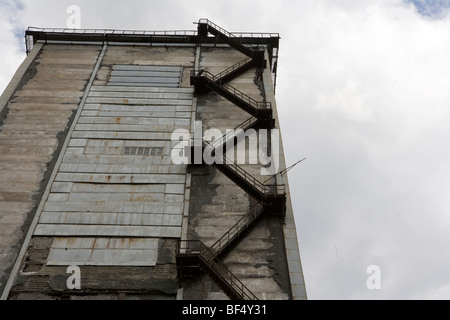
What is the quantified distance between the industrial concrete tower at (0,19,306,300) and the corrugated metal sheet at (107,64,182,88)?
11 cm

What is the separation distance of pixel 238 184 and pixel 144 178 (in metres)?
4.34

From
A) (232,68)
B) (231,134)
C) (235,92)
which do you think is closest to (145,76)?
(232,68)

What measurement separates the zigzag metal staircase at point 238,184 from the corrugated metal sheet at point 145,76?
52.8 inches

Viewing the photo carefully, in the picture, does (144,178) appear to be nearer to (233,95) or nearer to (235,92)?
(233,95)

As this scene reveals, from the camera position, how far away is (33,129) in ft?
71.1

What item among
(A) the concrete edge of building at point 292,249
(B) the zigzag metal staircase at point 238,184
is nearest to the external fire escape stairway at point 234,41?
(B) the zigzag metal staircase at point 238,184

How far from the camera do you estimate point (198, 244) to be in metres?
16.6

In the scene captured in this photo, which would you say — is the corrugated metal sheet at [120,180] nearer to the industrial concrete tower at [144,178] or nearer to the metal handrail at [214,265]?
the industrial concrete tower at [144,178]

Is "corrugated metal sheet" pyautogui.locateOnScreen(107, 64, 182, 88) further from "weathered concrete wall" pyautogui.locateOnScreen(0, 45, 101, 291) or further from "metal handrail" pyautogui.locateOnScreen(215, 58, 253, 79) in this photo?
"metal handrail" pyautogui.locateOnScreen(215, 58, 253, 79)

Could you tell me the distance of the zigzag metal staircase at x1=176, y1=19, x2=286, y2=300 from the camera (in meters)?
14.8

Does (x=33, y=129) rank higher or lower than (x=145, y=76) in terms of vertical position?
lower

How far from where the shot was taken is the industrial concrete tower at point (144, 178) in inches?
613
